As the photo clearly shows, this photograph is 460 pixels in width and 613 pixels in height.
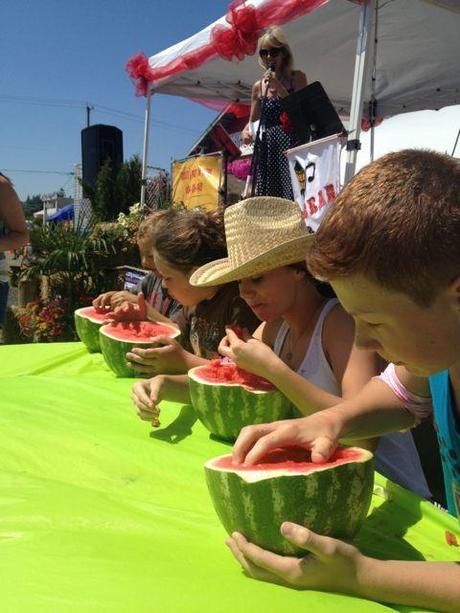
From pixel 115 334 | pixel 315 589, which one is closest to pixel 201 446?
pixel 315 589

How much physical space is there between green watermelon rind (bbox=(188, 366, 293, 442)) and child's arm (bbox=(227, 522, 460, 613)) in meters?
0.73

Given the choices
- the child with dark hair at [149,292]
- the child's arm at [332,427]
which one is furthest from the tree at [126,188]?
the child's arm at [332,427]

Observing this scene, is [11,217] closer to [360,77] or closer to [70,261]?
[70,261]

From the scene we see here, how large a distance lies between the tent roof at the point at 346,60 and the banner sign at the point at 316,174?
3.98 feet

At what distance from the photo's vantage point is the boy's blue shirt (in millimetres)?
1215

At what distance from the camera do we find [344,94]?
8680 millimetres

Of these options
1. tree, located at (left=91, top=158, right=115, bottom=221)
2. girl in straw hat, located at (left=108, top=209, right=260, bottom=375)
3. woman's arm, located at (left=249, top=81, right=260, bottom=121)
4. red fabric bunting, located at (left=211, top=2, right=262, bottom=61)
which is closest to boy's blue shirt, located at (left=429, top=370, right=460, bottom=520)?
girl in straw hat, located at (left=108, top=209, right=260, bottom=375)

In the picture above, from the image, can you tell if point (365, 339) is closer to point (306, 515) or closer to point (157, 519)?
point (306, 515)

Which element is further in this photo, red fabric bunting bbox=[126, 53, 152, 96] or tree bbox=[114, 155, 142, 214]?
tree bbox=[114, 155, 142, 214]

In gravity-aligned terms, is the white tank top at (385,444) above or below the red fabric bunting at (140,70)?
below

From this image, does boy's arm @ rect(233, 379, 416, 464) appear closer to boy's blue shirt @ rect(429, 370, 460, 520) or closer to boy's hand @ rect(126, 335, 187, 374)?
boy's blue shirt @ rect(429, 370, 460, 520)

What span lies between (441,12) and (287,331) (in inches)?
194

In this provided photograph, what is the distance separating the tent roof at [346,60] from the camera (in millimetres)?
5703

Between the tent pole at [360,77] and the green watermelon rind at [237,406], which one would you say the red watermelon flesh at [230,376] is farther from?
the tent pole at [360,77]
